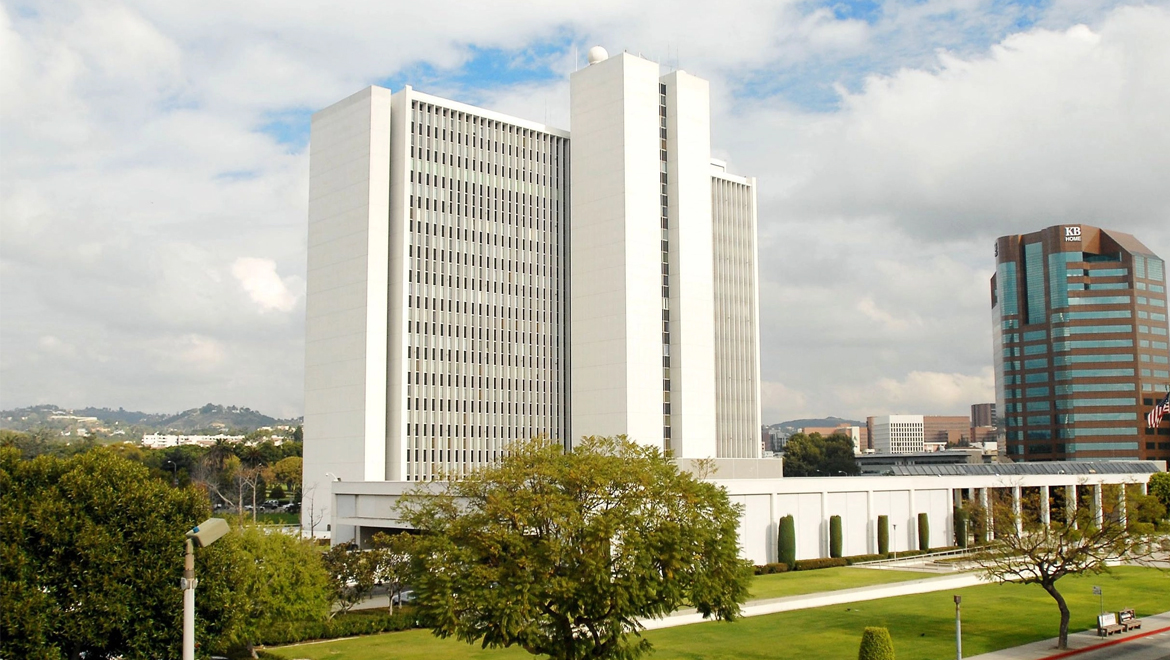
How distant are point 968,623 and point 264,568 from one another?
33697 millimetres

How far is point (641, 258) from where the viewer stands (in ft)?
357

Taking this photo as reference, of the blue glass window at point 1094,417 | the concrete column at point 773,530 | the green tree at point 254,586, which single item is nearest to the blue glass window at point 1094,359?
the blue glass window at point 1094,417

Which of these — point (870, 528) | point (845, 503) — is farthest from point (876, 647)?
point (870, 528)

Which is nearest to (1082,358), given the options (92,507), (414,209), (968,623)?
(414,209)

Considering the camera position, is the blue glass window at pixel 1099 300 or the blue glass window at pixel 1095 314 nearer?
the blue glass window at pixel 1099 300

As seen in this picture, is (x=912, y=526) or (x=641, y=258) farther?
(x=641, y=258)

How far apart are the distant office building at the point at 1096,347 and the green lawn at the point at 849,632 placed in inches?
5757

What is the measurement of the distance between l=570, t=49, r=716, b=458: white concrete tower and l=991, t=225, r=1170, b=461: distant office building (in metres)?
113

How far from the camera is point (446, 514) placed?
34625 mm

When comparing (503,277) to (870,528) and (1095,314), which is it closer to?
(870,528)

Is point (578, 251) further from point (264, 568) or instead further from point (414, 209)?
point (264, 568)

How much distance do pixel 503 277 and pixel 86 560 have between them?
8398 cm

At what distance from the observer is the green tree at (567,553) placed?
31.3 meters

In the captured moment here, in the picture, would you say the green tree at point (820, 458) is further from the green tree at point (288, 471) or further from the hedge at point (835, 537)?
the hedge at point (835, 537)
